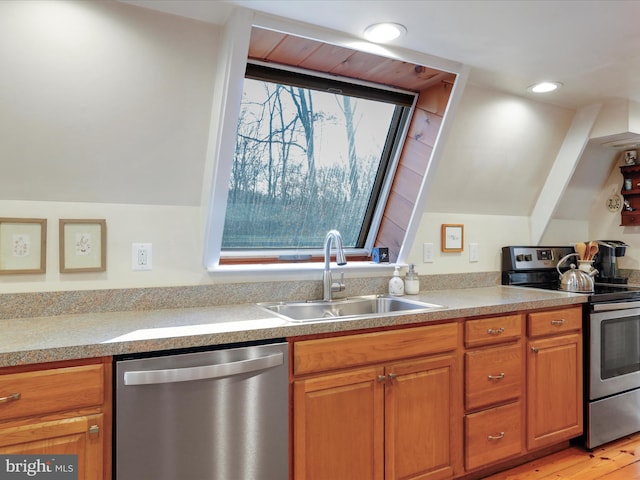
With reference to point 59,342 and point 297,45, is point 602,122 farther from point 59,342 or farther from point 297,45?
point 59,342

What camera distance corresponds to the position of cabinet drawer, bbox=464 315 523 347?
205 cm

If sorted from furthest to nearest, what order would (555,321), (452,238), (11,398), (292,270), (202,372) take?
(452,238) < (555,321) < (292,270) < (202,372) < (11,398)

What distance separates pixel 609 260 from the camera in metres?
3.11

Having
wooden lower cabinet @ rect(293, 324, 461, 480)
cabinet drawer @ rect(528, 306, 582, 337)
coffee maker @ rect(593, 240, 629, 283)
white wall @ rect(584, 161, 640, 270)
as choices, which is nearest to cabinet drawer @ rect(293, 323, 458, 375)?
wooden lower cabinet @ rect(293, 324, 461, 480)

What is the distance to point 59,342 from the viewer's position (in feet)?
4.33

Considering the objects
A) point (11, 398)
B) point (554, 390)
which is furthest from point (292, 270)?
point (554, 390)

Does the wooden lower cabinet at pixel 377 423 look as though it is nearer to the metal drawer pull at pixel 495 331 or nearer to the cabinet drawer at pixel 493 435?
the cabinet drawer at pixel 493 435

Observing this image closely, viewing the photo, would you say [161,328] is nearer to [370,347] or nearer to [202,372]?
[202,372]

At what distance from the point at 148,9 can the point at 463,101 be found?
5.39 feet

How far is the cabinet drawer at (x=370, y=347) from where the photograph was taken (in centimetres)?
165

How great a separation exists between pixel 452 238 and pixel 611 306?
95cm

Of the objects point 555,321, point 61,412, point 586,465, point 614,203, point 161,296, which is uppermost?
point 614,203

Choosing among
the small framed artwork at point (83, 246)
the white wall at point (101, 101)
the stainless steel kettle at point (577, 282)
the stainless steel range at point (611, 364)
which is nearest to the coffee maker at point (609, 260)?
the stainless steel range at point (611, 364)

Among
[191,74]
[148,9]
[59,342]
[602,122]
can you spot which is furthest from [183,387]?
[602,122]
